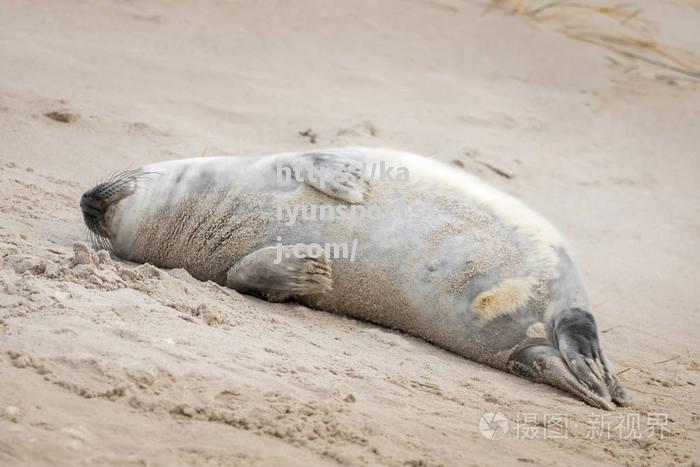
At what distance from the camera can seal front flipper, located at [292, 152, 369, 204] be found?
4215mm

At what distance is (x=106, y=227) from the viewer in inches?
177

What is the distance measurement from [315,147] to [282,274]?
231cm

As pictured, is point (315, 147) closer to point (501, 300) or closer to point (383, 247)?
point (383, 247)

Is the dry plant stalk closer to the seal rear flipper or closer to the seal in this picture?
the seal

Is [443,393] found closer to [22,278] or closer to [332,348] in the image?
[332,348]

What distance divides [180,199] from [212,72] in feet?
10.3

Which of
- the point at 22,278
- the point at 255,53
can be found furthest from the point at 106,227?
the point at 255,53
